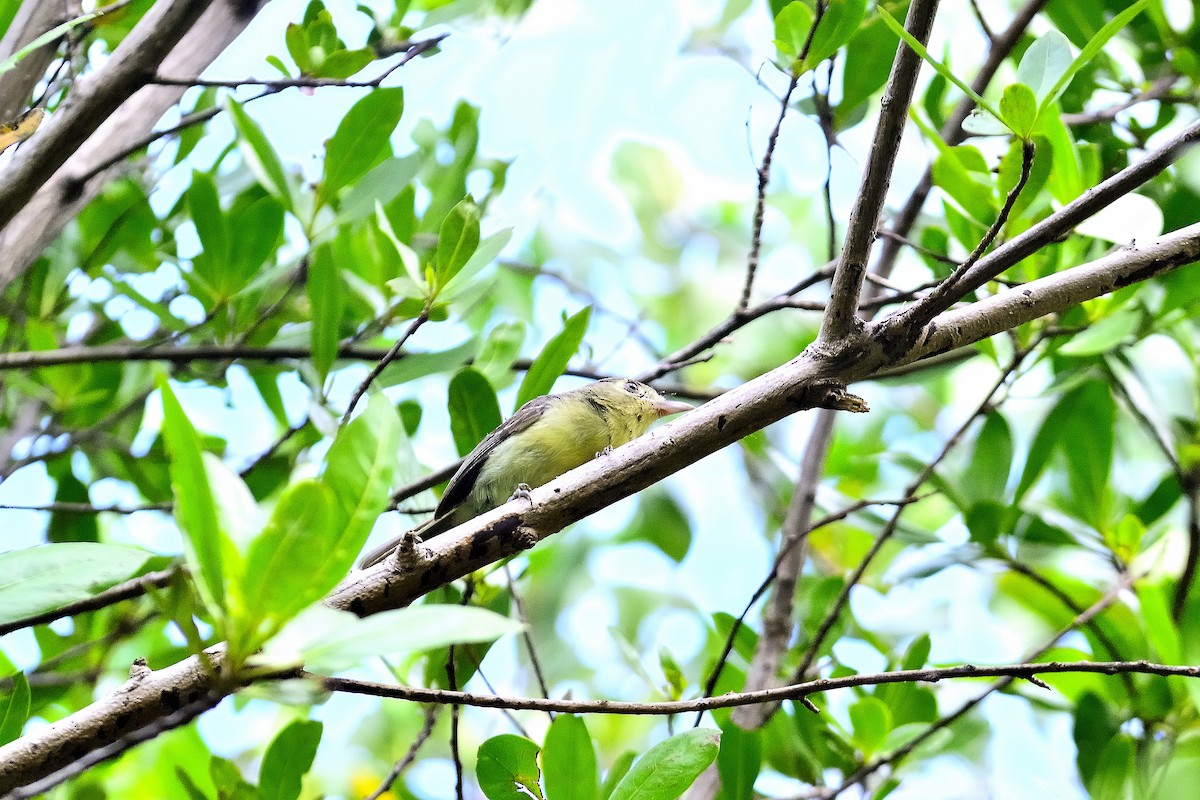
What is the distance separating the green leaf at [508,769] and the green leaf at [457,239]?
0.98m

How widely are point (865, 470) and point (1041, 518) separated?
0.93 metres

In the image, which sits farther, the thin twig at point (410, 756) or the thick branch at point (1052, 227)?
the thin twig at point (410, 756)

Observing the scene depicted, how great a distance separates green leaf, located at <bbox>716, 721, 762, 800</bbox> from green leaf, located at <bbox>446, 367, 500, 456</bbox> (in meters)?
0.92

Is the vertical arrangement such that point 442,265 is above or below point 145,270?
below

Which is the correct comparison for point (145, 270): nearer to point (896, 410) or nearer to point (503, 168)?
point (503, 168)

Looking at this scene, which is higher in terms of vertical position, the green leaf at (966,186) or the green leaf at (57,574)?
the green leaf at (966,186)

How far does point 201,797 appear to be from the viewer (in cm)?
215

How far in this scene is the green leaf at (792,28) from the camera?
2369 mm

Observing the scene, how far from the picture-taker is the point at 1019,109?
1.78m

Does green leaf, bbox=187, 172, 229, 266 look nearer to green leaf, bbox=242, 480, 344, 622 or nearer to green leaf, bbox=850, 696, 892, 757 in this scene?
green leaf, bbox=242, 480, 344, 622

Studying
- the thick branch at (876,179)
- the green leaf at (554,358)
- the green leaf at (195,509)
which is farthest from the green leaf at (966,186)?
the green leaf at (195,509)

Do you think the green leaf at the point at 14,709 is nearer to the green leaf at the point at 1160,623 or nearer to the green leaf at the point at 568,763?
the green leaf at the point at 568,763

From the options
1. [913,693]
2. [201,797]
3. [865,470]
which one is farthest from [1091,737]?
[201,797]

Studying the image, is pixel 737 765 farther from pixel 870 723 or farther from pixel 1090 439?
pixel 1090 439
